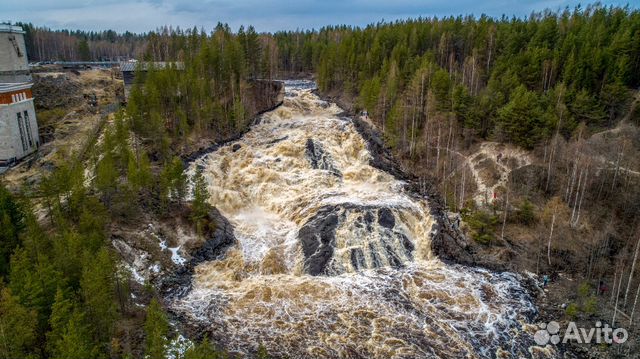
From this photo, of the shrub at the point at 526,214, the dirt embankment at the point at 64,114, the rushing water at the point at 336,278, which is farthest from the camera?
the dirt embankment at the point at 64,114

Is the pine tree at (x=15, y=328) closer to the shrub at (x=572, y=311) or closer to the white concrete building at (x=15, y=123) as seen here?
the white concrete building at (x=15, y=123)

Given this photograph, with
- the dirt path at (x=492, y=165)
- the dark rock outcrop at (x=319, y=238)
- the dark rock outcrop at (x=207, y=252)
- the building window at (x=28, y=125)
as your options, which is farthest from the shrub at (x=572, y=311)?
the building window at (x=28, y=125)

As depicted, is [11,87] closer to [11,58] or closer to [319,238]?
[11,58]

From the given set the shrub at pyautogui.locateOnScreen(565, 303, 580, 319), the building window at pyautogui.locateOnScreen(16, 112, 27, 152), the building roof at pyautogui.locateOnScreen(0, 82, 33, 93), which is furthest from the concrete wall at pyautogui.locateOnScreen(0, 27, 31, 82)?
the shrub at pyautogui.locateOnScreen(565, 303, 580, 319)

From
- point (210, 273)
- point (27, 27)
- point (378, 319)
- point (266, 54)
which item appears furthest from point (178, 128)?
point (27, 27)

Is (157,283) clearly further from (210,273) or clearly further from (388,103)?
(388,103)

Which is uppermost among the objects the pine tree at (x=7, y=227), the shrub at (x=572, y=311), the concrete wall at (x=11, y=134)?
the concrete wall at (x=11, y=134)
